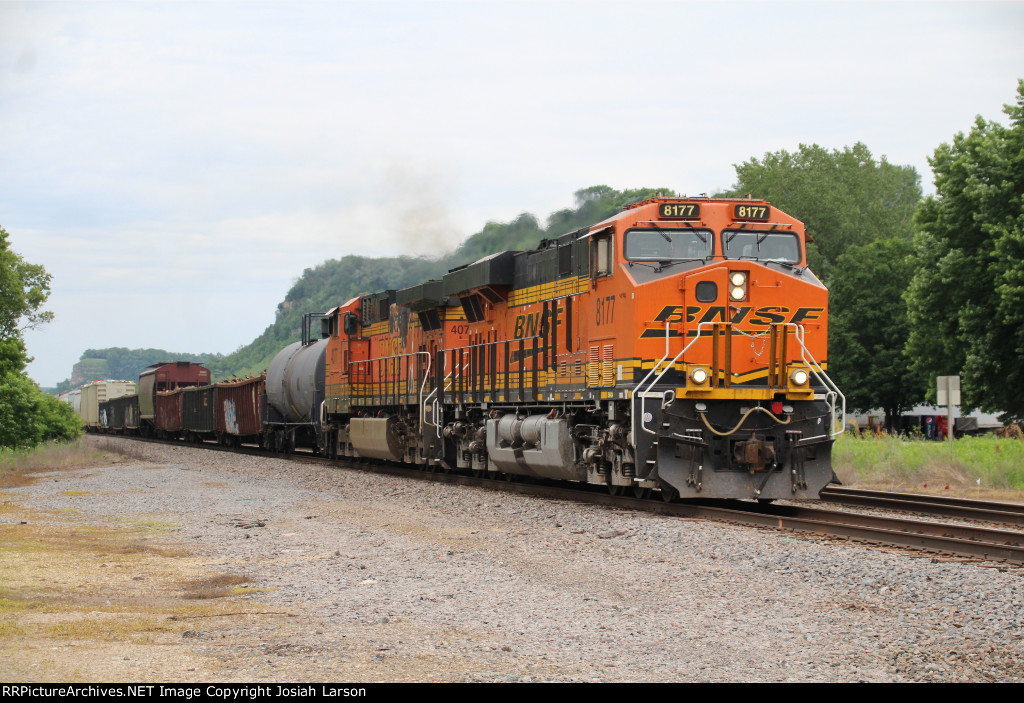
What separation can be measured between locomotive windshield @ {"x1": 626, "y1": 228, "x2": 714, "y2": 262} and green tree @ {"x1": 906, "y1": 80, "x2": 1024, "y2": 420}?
1761 centimetres

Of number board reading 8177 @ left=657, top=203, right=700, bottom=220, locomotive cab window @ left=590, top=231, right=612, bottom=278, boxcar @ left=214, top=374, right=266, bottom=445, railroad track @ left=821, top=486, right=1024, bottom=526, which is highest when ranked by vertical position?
number board reading 8177 @ left=657, top=203, right=700, bottom=220

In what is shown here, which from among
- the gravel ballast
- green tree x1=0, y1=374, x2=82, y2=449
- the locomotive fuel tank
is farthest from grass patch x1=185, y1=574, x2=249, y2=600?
green tree x1=0, y1=374, x2=82, y2=449

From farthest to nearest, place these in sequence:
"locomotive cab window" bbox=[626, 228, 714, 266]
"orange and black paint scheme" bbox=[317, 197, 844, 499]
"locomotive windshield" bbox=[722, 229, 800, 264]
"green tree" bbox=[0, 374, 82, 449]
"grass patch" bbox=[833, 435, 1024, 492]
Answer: "green tree" bbox=[0, 374, 82, 449], "grass patch" bbox=[833, 435, 1024, 492], "locomotive windshield" bbox=[722, 229, 800, 264], "locomotive cab window" bbox=[626, 228, 714, 266], "orange and black paint scheme" bbox=[317, 197, 844, 499]

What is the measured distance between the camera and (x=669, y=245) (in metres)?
14.1

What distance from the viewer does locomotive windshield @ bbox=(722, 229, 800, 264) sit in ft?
46.5

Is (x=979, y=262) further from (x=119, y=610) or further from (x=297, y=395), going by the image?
(x=119, y=610)

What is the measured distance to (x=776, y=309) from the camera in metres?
13.8

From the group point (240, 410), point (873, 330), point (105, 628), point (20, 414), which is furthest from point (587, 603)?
point (873, 330)

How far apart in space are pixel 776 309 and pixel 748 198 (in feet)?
6.34

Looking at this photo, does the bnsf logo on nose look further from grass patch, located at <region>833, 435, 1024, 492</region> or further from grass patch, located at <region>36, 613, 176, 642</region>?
grass patch, located at <region>36, 613, 176, 642</region>

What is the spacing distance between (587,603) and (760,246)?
780 centimetres

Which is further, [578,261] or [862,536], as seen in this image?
[578,261]
